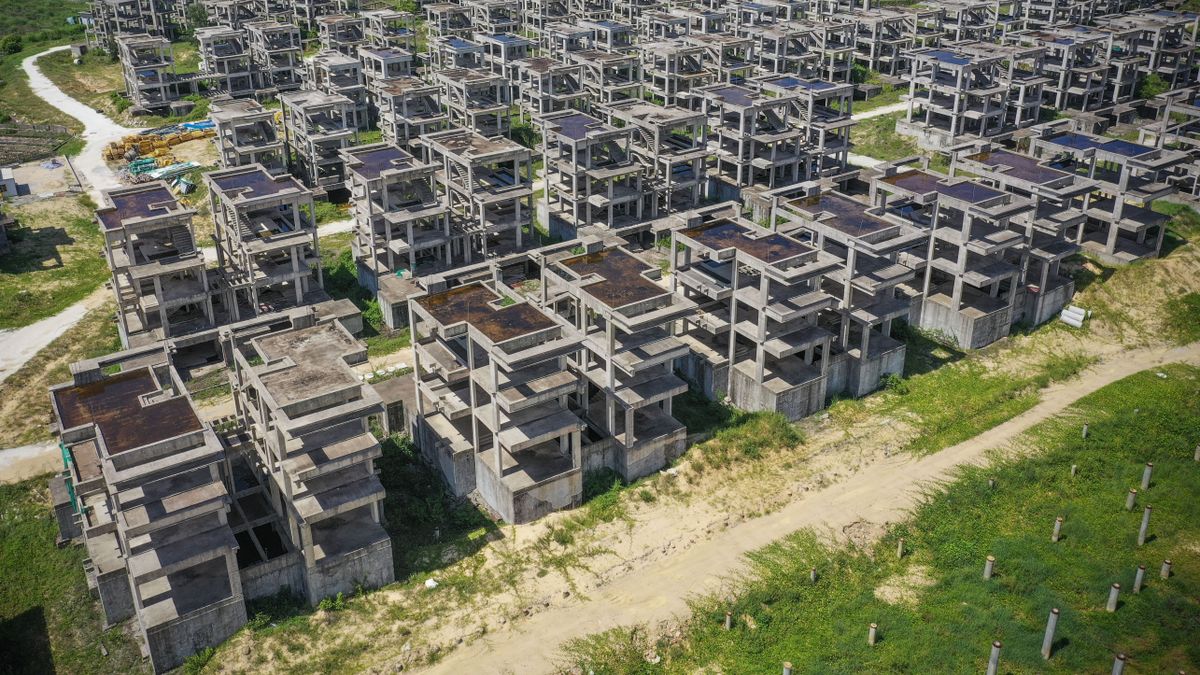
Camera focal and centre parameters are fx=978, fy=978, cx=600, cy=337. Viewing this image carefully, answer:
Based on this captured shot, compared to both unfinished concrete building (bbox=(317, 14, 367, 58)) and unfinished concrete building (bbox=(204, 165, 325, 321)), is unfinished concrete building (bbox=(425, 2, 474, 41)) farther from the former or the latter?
unfinished concrete building (bbox=(204, 165, 325, 321))

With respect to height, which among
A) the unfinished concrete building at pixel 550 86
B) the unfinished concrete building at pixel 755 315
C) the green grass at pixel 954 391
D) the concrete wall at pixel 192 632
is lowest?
the concrete wall at pixel 192 632

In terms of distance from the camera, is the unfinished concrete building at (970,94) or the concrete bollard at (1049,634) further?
the unfinished concrete building at (970,94)

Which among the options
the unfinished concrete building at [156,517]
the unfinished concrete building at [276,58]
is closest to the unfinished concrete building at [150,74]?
the unfinished concrete building at [276,58]

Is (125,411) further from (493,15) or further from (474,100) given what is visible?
(493,15)

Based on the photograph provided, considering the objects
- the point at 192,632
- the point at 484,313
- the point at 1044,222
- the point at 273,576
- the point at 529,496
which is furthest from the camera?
the point at 1044,222

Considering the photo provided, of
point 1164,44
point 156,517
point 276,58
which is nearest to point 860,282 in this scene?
point 156,517

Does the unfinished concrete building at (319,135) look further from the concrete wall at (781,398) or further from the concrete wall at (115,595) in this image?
the concrete wall at (115,595)
